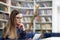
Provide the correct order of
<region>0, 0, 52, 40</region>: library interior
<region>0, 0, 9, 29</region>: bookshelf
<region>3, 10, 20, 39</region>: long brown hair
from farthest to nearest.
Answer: <region>0, 0, 52, 40</region>: library interior < <region>0, 0, 9, 29</region>: bookshelf < <region>3, 10, 20, 39</region>: long brown hair

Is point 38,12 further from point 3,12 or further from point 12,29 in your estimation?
point 12,29

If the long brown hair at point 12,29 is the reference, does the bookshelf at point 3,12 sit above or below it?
above

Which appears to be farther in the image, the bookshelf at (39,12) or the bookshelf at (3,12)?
the bookshelf at (39,12)

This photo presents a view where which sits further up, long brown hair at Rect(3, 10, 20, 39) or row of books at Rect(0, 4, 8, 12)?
row of books at Rect(0, 4, 8, 12)

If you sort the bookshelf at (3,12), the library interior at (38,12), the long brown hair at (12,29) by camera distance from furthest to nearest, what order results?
the library interior at (38,12) → the bookshelf at (3,12) → the long brown hair at (12,29)

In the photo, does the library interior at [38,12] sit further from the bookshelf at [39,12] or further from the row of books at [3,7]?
the row of books at [3,7]

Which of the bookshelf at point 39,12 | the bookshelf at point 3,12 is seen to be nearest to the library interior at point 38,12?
the bookshelf at point 39,12

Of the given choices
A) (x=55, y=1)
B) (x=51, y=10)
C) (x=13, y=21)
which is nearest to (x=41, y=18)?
(x=51, y=10)

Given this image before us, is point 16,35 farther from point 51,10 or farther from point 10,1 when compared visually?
point 51,10

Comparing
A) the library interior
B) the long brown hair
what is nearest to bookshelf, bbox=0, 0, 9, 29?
the library interior

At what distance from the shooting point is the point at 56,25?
6230mm

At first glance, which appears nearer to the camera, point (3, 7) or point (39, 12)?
point (3, 7)

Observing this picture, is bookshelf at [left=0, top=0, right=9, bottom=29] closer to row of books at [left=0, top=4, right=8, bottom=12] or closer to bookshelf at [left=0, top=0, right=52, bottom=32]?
row of books at [left=0, top=4, right=8, bottom=12]

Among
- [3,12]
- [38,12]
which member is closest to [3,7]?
[3,12]
